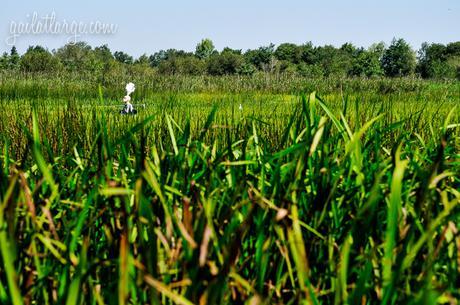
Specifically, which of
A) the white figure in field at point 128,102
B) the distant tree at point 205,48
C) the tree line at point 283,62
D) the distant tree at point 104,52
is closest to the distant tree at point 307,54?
the tree line at point 283,62

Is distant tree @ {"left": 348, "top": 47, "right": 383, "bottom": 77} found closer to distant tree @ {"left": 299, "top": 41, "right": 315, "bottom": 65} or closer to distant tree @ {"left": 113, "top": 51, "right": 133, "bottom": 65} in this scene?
distant tree @ {"left": 299, "top": 41, "right": 315, "bottom": 65}

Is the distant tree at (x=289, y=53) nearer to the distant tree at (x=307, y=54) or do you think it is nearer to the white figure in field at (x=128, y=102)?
the distant tree at (x=307, y=54)

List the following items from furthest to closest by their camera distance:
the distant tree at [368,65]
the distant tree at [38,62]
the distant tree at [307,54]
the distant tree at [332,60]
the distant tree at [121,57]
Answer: the distant tree at [121,57] < the distant tree at [307,54] < the distant tree at [332,60] < the distant tree at [368,65] < the distant tree at [38,62]

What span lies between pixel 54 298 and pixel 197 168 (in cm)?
67

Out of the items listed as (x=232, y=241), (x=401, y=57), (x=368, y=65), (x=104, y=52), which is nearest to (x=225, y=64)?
(x=368, y=65)

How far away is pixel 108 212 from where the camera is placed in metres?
1.14

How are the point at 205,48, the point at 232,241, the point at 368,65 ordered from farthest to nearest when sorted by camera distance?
the point at 205,48 → the point at 368,65 → the point at 232,241

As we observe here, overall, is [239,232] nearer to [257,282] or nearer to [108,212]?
[257,282]

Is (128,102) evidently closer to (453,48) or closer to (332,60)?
(332,60)

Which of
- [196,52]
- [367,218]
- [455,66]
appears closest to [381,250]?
[367,218]

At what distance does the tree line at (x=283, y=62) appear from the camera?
44241 mm

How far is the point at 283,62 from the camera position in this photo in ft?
240

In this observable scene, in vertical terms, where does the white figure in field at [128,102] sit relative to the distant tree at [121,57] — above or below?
below

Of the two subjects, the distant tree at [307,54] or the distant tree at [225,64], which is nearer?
the distant tree at [225,64]
